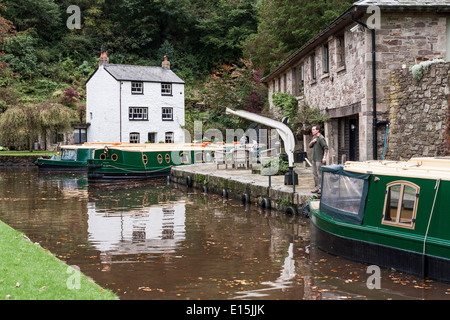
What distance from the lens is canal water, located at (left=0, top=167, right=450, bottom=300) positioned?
21.4 ft

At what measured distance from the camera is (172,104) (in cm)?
4381

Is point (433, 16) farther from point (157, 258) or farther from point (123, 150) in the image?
point (123, 150)

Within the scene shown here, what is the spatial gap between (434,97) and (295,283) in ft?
24.6

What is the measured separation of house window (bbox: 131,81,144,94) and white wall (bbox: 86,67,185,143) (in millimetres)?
254

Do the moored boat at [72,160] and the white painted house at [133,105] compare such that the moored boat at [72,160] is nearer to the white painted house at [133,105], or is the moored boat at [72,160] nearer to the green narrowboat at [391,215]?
the white painted house at [133,105]

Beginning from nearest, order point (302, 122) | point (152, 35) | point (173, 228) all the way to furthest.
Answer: point (173, 228), point (302, 122), point (152, 35)

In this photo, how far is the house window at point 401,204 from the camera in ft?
23.1

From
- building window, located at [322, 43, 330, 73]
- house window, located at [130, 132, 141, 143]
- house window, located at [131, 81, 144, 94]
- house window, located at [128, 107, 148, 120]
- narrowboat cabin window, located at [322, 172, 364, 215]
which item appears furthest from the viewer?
house window, located at [130, 132, 141, 143]

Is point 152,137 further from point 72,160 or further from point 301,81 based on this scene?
point 301,81

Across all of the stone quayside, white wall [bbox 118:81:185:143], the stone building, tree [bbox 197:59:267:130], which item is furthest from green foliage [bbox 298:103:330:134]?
white wall [bbox 118:81:185:143]

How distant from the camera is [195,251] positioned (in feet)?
29.7

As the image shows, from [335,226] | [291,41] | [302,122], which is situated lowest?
[335,226]

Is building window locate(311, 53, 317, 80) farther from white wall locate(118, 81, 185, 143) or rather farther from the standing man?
white wall locate(118, 81, 185, 143)

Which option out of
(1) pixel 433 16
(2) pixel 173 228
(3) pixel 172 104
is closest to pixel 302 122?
(1) pixel 433 16
